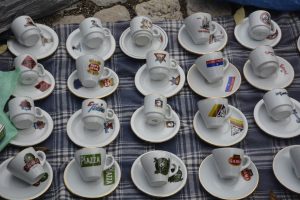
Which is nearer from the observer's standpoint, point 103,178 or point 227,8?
point 103,178

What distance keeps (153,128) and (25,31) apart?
60 cm

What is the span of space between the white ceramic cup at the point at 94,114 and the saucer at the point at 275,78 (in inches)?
21.0

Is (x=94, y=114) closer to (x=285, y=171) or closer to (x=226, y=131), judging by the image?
(x=226, y=131)

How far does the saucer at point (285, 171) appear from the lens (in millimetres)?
1752

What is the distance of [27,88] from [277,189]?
0.92m

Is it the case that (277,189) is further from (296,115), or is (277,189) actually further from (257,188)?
(296,115)

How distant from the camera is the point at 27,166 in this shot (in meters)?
1.70

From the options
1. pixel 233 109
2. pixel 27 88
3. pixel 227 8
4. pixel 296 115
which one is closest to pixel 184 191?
pixel 233 109

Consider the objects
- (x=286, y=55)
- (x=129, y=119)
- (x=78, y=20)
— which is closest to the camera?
(x=129, y=119)

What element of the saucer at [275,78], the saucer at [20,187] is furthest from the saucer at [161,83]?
the saucer at [20,187]

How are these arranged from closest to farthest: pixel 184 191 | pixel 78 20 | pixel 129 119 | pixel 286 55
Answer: pixel 184 191 → pixel 129 119 → pixel 286 55 → pixel 78 20

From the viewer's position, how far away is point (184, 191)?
1759 millimetres

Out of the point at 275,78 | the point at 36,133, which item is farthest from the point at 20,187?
the point at 275,78

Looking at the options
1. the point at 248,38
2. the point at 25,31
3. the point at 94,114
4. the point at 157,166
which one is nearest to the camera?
the point at 157,166
